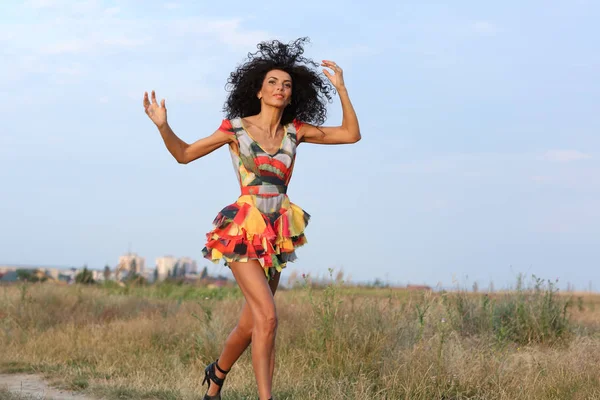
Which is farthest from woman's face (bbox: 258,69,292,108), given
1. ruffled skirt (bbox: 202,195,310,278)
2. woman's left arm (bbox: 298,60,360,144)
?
ruffled skirt (bbox: 202,195,310,278)

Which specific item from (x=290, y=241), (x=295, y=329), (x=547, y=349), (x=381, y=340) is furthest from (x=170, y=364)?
(x=547, y=349)

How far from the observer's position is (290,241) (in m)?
5.47

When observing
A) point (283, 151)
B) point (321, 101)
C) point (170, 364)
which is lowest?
point (170, 364)

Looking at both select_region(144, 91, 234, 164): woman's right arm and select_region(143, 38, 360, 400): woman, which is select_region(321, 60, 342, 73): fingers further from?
select_region(144, 91, 234, 164): woman's right arm

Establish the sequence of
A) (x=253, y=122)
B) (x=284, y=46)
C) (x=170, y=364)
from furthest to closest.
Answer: (x=170, y=364)
(x=284, y=46)
(x=253, y=122)

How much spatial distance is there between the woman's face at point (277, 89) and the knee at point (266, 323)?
1.59 meters

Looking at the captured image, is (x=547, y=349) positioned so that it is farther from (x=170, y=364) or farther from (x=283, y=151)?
(x=283, y=151)

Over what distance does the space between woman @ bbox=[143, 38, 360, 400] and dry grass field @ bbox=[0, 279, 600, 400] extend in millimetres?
1242

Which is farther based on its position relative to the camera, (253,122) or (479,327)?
(479,327)

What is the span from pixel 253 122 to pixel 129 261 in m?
13.3

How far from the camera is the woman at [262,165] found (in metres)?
5.28

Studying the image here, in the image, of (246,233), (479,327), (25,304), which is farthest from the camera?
(25,304)

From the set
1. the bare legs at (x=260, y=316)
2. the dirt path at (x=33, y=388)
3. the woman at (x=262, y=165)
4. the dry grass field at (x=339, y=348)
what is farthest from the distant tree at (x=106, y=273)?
the bare legs at (x=260, y=316)

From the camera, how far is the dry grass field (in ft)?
21.7
